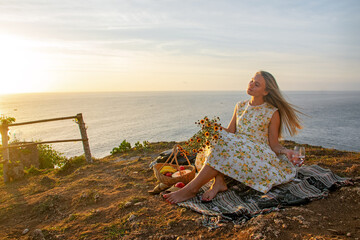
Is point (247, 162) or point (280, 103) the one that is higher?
point (280, 103)

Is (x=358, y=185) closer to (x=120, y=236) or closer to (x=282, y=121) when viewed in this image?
(x=282, y=121)

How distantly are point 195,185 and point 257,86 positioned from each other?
6.96 ft

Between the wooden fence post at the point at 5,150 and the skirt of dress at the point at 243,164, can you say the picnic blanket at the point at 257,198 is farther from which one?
the wooden fence post at the point at 5,150

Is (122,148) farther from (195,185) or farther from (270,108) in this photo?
(270,108)

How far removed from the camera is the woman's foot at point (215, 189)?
3.90 m

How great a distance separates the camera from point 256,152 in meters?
3.93

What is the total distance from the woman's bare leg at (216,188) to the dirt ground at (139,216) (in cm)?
43

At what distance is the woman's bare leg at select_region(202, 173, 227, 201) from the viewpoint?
12.8 feet

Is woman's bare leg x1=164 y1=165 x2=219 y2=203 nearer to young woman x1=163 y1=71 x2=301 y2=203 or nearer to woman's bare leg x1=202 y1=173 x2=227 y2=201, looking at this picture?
young woman x1=163 y1=71 x2=301 y2=203

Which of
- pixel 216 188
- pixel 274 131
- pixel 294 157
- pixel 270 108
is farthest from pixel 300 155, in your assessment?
pixel 216 188

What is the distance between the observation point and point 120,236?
3.20 m

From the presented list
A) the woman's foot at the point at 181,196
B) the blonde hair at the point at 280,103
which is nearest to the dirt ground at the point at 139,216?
the woman's foot at the point at 181,196

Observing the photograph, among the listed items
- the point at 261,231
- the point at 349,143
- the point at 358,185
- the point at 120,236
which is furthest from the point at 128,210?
the point at 349,143

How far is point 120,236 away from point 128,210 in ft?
2.35
